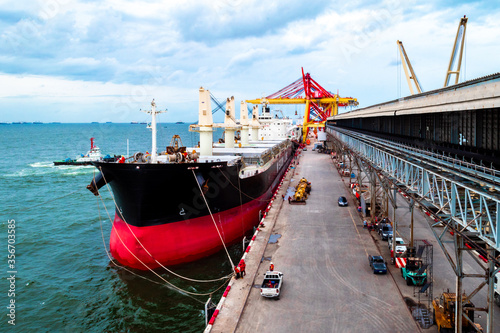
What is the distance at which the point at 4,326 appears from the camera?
15.6 meters

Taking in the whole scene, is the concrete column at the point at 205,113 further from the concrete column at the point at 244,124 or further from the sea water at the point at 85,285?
the concrete column at the point at 244,124

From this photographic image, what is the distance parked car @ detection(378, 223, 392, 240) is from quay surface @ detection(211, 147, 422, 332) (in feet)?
2.48

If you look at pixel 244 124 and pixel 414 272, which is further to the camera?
pixel 244 124

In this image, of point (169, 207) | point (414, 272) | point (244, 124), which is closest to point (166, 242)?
point (169, 207)

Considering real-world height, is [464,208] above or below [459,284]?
above

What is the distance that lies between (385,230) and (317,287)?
7918 millimetres

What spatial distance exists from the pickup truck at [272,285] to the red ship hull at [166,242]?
311 inches

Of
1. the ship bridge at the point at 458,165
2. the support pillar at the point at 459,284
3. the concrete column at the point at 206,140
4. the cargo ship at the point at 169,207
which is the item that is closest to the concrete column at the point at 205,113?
the concrete column at the point at 206,140

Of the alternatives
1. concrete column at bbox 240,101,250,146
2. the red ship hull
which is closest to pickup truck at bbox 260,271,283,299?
the red ship hull

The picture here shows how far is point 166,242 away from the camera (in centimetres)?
2044

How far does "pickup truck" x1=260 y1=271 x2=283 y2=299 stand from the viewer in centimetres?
1356

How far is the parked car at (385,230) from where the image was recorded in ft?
65.7

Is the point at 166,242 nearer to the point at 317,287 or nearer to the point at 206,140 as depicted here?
→ the point at 317,287

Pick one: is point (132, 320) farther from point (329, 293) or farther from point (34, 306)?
point (329, 293)
